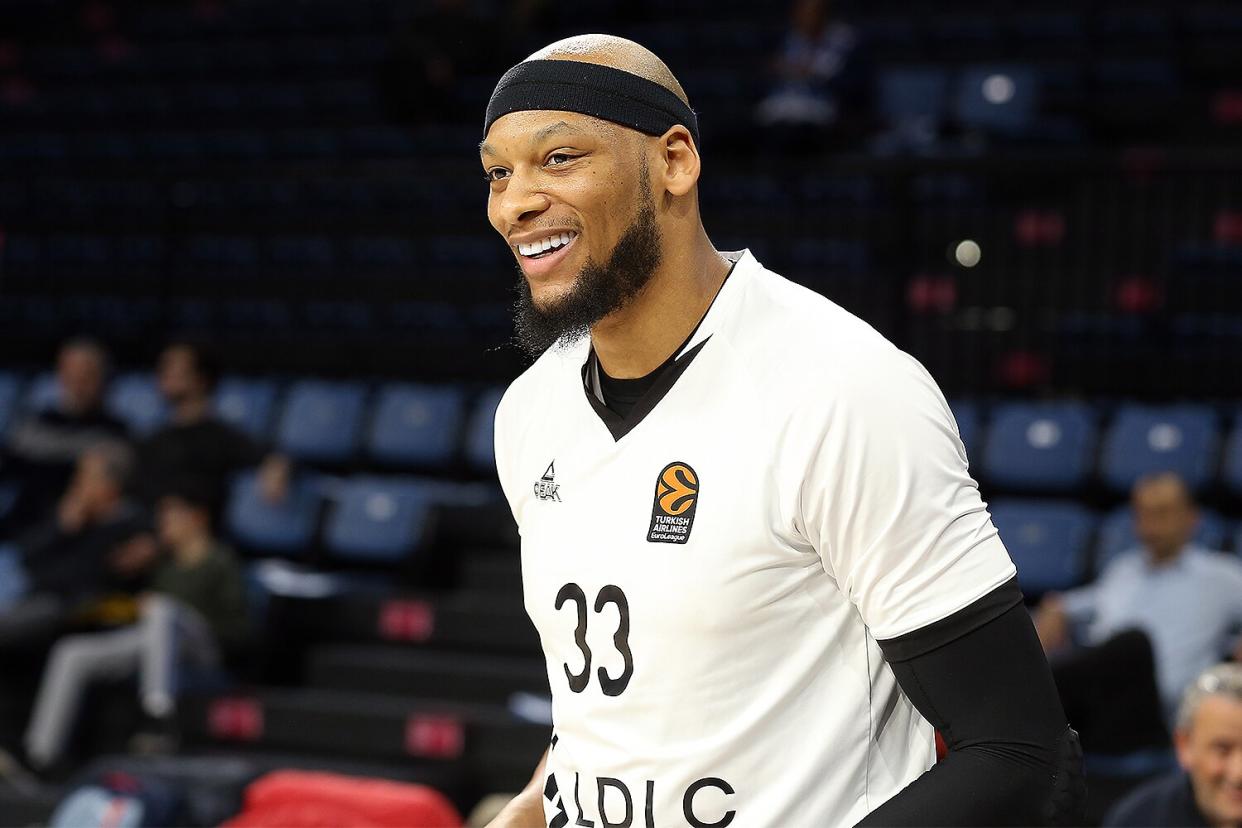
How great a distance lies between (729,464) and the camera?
1.77m

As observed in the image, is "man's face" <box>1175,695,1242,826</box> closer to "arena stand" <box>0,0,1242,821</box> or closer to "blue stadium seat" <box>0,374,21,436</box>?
"arena stand" <box>0,0,1242,821</box>

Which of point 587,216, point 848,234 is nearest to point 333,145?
point 848,234

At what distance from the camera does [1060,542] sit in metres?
6.38

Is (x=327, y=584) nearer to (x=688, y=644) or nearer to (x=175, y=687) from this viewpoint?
(x=175, y=687)

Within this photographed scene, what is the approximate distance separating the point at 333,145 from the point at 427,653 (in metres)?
4.90

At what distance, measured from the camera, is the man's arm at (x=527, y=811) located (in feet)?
6.51

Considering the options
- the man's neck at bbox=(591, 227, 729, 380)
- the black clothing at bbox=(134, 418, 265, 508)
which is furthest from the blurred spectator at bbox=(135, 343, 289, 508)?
the man's neck at bbox=(591, 227, 729, 380)

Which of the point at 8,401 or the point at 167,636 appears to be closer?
the point at 167,636

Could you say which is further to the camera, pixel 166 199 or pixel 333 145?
pixel 333 145

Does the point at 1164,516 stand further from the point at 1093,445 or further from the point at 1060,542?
the point at 1093,445

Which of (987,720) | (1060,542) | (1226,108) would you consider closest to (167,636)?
(1060,542)

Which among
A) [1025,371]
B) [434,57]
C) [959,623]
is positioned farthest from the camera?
[434,57]

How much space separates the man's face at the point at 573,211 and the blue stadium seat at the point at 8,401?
319 inches

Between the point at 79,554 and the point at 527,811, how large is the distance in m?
5.66
